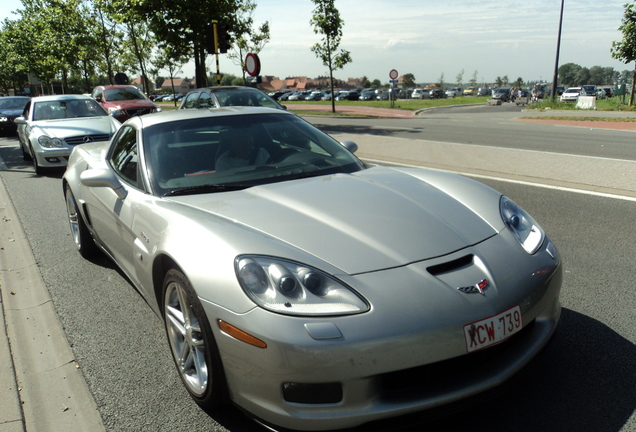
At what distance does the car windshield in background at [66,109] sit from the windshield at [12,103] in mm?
11947

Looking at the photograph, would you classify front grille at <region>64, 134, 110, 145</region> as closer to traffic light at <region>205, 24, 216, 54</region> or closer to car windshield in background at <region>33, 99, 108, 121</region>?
car windshield in background at <region>33, 99, 108, 121</region>

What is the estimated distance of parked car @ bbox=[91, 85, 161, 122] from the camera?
59.0ft

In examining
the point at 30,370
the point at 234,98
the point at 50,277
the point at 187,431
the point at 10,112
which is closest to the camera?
the point at 187,431

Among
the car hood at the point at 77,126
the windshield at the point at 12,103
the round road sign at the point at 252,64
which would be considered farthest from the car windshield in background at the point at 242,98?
the windshield at the point at 12,103

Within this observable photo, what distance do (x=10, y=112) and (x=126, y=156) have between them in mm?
21013

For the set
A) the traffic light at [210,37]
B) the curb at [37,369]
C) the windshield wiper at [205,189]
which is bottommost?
the curb at [37,369]

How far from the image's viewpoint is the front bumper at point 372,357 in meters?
2.09

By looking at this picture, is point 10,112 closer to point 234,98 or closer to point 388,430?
point 234,98

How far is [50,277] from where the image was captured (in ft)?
15.7

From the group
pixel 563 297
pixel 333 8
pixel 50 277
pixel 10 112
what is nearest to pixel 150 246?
pixel 50 277

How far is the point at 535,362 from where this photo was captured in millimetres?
2486

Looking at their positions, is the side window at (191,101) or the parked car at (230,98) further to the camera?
the side window at (191,101)

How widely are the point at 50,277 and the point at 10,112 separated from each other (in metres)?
20.1

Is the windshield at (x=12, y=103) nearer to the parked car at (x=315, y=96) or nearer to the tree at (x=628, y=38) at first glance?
the tree at (x=628, y=38)
